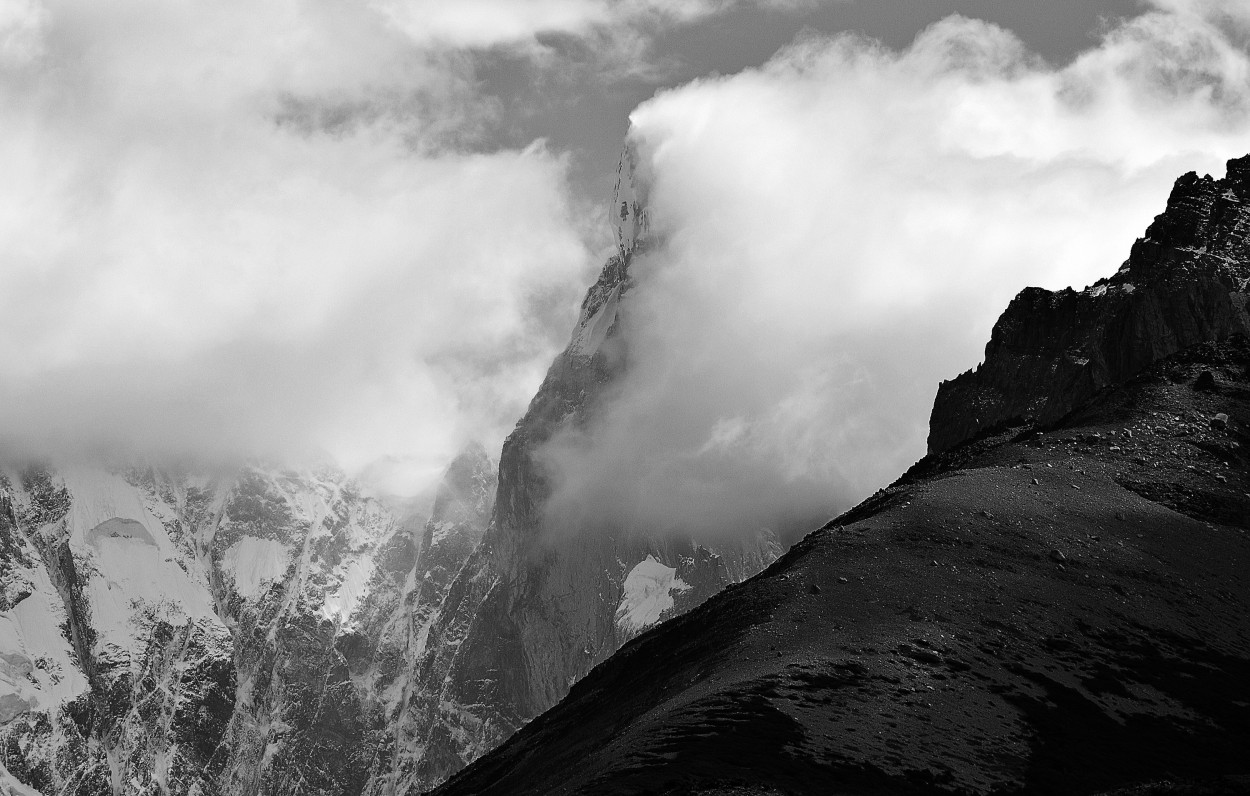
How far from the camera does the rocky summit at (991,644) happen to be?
7081 centimetres

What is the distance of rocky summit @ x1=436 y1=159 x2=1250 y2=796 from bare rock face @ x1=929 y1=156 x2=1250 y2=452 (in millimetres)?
20072

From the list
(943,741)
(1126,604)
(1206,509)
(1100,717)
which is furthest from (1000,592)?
(1206,509)

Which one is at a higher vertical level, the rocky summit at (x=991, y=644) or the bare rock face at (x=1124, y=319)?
the bare rock face at (x=1124, y=319)

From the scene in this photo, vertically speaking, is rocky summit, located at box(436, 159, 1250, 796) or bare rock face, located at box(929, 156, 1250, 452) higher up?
bare rock face, located at box(929, 156, 1250, 452)

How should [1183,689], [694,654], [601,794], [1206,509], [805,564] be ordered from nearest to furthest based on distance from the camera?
[601,794], [1183,689], [694,654], [805,564], [1206,509]

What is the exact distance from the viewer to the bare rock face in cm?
17150

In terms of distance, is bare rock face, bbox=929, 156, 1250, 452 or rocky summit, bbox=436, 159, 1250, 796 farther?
bare rock face, bbox=929, 156, 1250, 452


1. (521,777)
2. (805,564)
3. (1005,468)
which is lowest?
(521,777)

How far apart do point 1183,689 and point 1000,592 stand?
12.5 meters

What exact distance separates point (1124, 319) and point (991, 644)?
98.8 meters

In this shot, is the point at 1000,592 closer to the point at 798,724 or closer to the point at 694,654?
the point at 694,654

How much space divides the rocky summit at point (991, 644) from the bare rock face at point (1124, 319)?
2007 cm

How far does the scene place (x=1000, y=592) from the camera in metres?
95.8

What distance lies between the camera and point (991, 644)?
87062 mm
